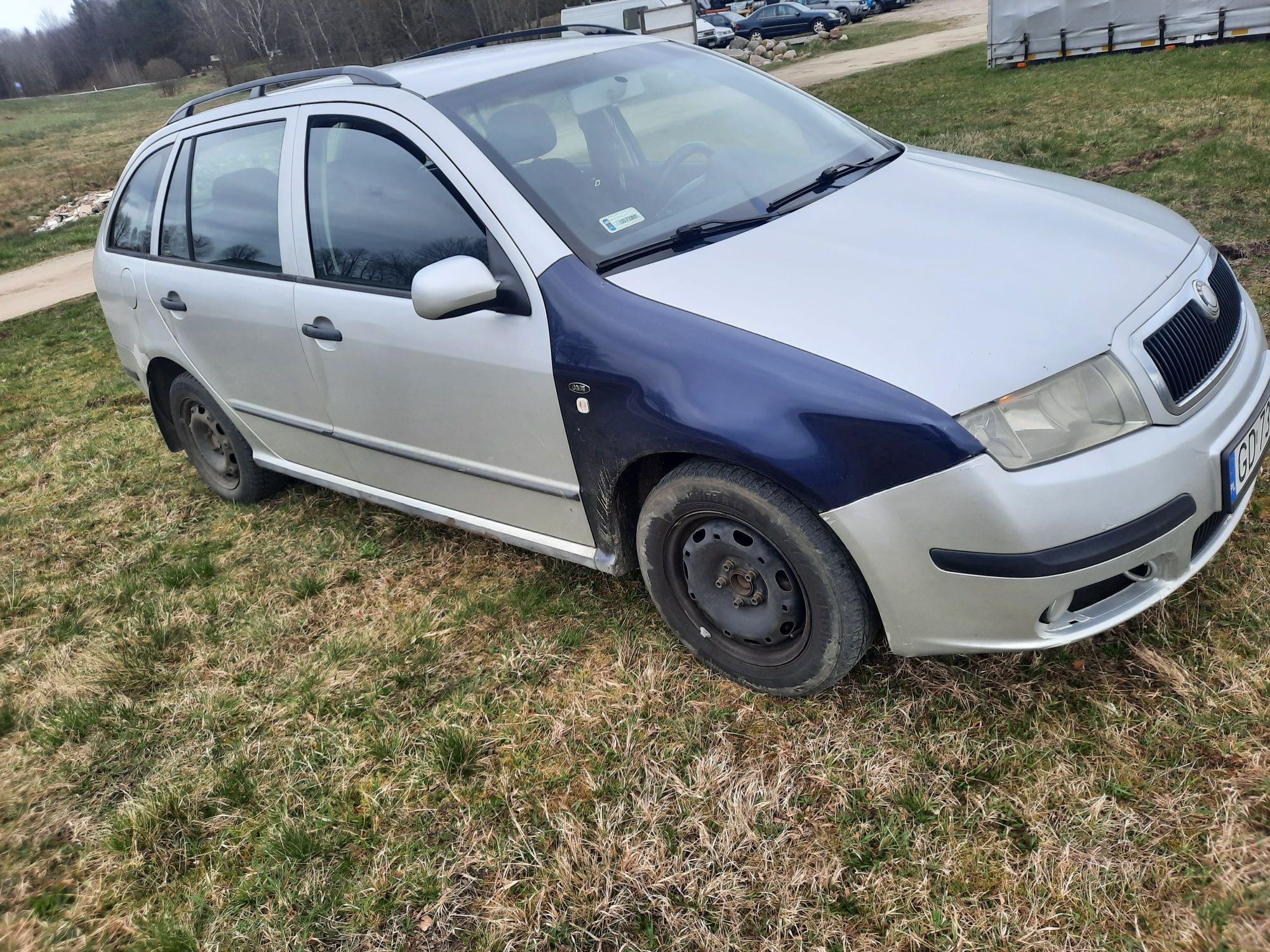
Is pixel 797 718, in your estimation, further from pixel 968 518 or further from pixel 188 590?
pixel 188 590

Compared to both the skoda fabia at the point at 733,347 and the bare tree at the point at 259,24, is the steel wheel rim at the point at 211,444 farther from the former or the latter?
the bare tree at the point at 259,24

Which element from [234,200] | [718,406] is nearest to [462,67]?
[234,200]

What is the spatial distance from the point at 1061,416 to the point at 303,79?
3.14 metres

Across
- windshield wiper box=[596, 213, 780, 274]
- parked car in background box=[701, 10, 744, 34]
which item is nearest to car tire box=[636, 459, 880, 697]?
windshield wiper box=[596, 213, 780, 274]

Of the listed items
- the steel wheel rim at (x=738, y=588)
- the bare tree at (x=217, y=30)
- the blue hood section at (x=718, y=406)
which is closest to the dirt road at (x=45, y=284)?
the blue hood section at (x=718, y=406)

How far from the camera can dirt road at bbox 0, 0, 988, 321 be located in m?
12.2

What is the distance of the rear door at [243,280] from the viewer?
3.40m

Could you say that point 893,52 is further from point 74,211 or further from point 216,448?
point 216,448

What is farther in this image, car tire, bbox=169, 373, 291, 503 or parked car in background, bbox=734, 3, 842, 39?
parked car in background, bbox=734, 3, 842, 39

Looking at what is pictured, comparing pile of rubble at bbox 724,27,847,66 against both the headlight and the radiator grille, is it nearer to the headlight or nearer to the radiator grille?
the radiator grille

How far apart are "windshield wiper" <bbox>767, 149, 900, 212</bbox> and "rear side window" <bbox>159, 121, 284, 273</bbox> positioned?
1802mm

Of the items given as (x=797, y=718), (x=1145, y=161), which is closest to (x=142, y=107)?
(x=1145, y=161)

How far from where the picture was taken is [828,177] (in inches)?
118

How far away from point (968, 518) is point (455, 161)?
1778 millimetres
